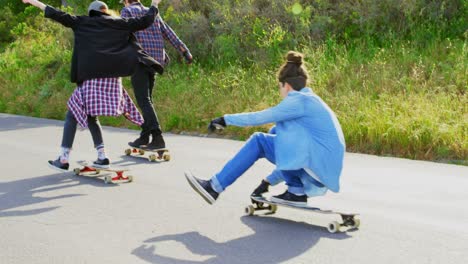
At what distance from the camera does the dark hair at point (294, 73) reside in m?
6.48

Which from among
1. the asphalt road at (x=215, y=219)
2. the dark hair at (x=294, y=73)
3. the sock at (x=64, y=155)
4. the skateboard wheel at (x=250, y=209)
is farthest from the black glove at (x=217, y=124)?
the sock at (x=64, y=155)

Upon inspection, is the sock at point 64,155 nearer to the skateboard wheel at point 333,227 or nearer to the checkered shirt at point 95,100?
the checkered shirt at point 95,100

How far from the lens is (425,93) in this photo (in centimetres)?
1230

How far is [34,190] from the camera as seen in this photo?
27.2 feet

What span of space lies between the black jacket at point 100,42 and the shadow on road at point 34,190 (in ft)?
3.55

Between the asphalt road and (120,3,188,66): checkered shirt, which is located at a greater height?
(120,3,188,66): checkered shirt

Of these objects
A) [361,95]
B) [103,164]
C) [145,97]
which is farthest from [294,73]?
[361,95]

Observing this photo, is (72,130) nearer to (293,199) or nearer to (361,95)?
(293,199)

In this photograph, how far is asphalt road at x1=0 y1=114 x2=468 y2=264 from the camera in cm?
570

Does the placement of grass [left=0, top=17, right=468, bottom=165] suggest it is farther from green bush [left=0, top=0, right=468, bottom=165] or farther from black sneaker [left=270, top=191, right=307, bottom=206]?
black sneaker [left=270, top=191, right=307, bottom=206]

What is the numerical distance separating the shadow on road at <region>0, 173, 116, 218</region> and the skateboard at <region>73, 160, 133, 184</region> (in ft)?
0.30

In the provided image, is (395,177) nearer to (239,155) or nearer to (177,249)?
(239,155)

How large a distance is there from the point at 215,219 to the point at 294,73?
1.37 meters

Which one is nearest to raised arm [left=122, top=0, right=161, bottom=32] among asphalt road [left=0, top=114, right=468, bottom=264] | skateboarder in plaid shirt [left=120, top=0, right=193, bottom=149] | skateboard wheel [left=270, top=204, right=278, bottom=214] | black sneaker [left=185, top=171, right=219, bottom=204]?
skateboarder in plaid shirt [left=120, top=0, right=193, bottom=149]
